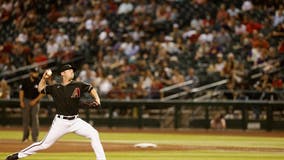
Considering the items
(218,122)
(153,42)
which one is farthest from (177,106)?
(153,42)

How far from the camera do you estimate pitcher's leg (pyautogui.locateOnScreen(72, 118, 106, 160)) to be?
12602 mm

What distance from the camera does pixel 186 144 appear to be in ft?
67.7

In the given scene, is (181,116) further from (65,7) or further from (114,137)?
(65,7)

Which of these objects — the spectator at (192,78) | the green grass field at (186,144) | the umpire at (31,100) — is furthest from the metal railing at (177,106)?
the umpire at (31,100)

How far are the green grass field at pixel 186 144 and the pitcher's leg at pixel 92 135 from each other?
270 centimetres

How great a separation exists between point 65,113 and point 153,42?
16759 millimetres

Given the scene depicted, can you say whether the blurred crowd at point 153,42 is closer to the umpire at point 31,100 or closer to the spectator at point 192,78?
the spectator at point 192,78

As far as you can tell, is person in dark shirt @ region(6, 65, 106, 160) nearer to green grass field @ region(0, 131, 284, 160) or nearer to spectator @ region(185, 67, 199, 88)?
green grass field @ region(0, 131, 284, 160)

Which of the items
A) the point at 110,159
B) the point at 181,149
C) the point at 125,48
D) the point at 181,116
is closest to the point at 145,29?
the point at 125,48

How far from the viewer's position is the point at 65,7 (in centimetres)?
3375

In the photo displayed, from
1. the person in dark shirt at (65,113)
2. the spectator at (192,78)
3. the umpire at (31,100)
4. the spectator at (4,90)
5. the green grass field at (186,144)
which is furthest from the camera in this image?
the spectator at (4,90)

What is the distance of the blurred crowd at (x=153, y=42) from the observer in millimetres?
27284

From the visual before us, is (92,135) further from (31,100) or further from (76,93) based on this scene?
(31,100)

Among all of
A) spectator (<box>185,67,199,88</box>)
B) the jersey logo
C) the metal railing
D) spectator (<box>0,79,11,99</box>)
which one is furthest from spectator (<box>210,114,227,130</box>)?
the jersey logo
